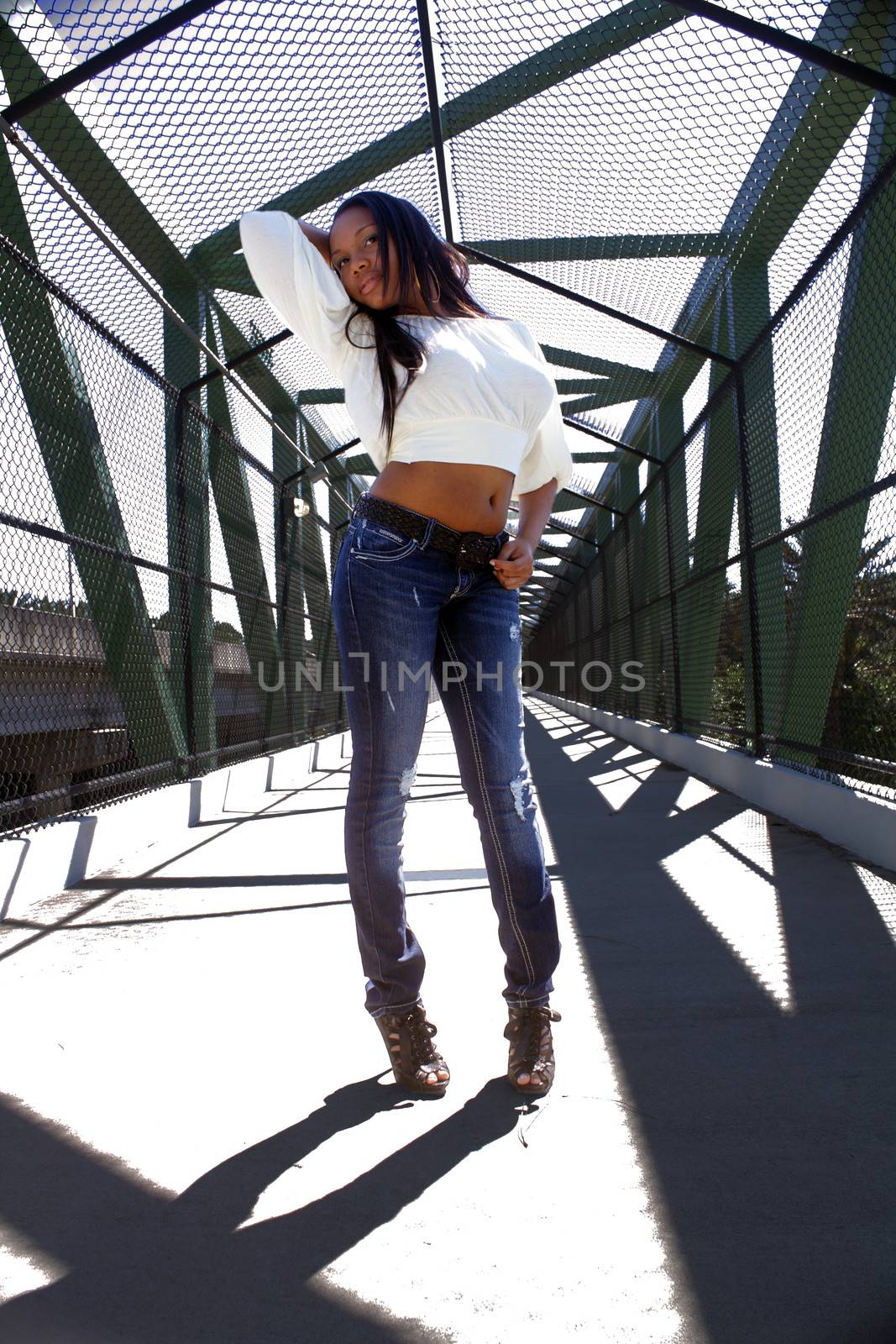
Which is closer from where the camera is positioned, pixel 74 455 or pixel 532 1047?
pixel 532 1047

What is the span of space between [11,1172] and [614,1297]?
0.84m

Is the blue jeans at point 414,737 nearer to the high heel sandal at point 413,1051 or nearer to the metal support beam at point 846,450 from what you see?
the high heel sandal at point 413,1051

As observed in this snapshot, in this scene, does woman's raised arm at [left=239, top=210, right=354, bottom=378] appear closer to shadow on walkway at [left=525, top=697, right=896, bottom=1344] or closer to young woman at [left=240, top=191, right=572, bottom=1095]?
young woman at [left=240, top=191, right=572, bottom=1095]

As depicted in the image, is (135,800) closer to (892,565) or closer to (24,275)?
(24,275)

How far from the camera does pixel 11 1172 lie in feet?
4.64

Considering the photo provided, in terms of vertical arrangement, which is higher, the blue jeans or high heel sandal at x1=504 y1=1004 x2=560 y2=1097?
the blue jeans

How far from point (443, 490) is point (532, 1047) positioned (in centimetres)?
93

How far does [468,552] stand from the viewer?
1.73 m

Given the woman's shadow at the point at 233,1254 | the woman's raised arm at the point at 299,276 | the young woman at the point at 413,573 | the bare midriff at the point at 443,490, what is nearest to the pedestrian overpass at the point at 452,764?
the woman's shadow at the point at 233,1254

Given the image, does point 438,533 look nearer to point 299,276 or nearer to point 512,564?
point 512,564

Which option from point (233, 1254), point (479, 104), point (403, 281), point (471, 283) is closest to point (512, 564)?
point (403, 281)

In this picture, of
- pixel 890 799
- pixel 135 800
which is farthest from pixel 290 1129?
pixel 135 800

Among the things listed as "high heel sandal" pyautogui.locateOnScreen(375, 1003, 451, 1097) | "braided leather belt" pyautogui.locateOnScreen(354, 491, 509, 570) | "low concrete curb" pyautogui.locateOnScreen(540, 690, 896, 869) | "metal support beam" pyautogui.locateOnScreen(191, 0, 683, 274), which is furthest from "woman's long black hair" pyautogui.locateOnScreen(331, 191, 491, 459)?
"metal support beam" pyautogui.locateOnScreen(191, 0, 683, 274)

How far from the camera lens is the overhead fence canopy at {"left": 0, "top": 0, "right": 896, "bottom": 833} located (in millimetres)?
3430
